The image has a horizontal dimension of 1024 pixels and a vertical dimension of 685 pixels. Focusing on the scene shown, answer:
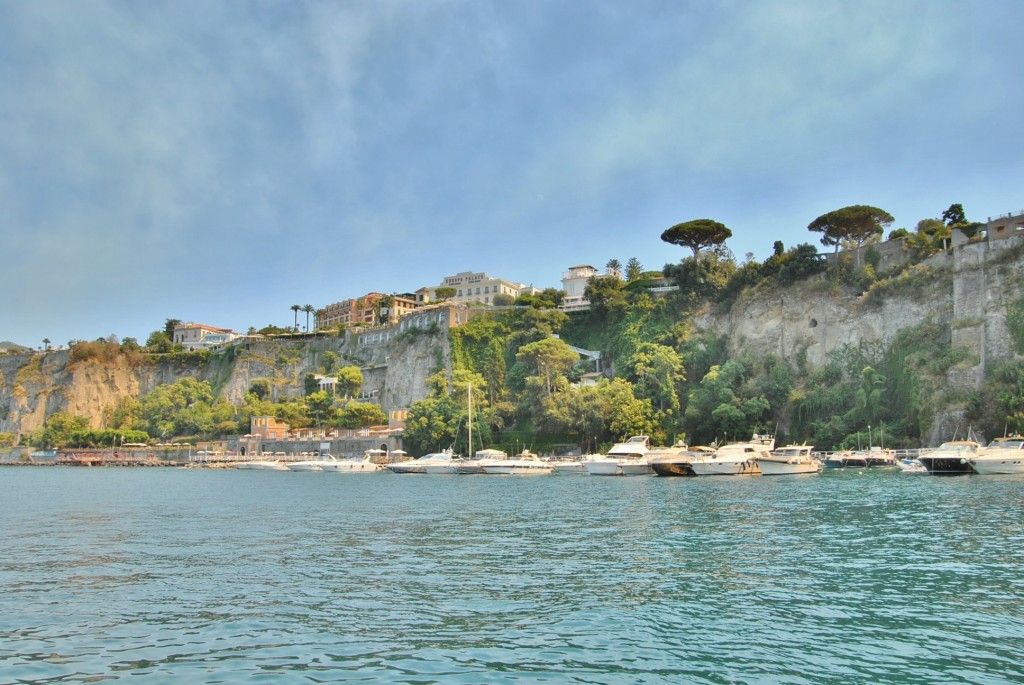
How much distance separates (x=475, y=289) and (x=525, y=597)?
393ft

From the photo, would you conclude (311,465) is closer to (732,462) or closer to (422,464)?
(422,464)

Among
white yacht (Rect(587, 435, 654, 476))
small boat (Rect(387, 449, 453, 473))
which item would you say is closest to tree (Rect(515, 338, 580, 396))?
small boat (Rect(387, 449, 453, 473))

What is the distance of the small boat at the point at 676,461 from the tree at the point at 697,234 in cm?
3363

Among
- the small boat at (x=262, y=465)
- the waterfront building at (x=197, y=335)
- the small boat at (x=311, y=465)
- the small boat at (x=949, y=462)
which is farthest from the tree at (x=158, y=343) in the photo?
the small boat at (x=949, y=462)

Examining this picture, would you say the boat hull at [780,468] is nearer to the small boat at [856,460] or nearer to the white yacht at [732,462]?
the white yacht at [732,462]

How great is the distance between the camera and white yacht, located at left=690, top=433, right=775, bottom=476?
4988 cm

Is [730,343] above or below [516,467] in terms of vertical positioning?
above

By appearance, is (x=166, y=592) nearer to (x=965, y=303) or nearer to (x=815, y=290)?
(x=965, y=303)

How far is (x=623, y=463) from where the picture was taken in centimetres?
5378

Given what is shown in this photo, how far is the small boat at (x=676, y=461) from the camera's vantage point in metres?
50.7

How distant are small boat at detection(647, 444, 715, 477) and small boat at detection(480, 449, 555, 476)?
888 centimetres

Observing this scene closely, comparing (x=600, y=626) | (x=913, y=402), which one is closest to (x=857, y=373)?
(x=913, y=402)

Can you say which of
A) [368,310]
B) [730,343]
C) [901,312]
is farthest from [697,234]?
[368,310]

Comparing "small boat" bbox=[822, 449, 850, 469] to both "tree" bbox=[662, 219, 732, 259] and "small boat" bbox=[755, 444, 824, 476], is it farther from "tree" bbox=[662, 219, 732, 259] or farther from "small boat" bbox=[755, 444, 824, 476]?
"tree" bbox=[662, 219, 732, 259]
